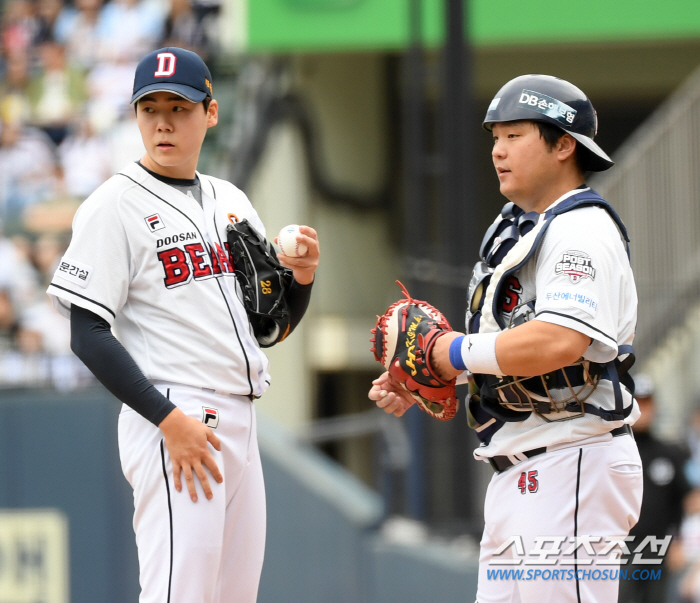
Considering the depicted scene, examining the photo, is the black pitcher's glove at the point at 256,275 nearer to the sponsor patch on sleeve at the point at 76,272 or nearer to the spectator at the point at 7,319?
the sponsor patch on sleeve at the point at 76,272

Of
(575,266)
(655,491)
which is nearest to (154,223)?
(575,266)

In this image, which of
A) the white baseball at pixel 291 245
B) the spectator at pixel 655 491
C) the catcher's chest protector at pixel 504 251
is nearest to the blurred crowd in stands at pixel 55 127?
the spectator at pixel 655 491

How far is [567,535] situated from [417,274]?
3.95m

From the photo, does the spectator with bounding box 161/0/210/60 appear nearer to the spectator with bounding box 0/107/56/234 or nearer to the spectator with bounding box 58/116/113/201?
the spectator with bounding box 58/116/113/201

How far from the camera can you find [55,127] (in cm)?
991

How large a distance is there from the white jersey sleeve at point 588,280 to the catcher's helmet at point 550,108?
0.71ft

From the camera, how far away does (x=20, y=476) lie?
734 centimetres

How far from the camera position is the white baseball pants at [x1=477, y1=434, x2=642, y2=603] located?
2836 millimetres

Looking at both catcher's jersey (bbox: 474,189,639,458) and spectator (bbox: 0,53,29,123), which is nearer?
catcher's jersey (bbox: 474,189,639,458)

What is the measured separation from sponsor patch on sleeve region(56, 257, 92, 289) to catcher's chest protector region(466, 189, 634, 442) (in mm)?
1075

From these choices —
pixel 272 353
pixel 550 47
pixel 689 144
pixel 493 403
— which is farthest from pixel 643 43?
pixel 493 403

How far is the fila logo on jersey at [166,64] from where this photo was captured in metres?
2.96

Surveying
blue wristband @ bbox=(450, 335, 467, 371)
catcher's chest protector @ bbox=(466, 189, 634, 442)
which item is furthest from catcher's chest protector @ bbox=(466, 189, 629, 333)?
blue wristband @ bbox=(450, 335, 467, 371)

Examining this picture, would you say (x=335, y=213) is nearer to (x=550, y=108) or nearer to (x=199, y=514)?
(x=550, y=108)
